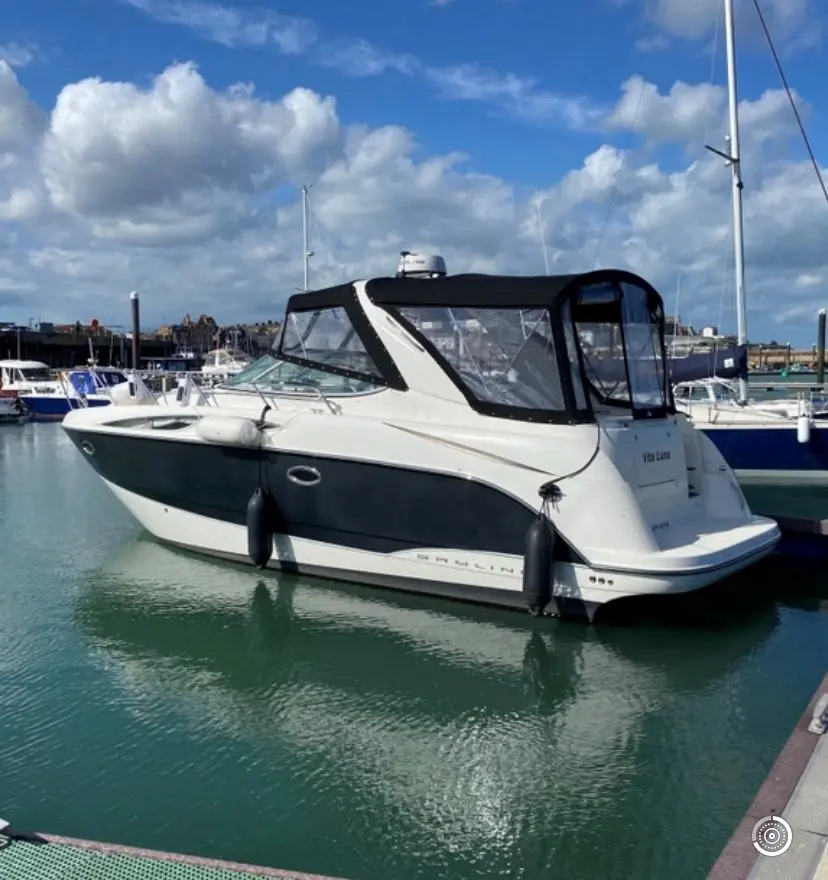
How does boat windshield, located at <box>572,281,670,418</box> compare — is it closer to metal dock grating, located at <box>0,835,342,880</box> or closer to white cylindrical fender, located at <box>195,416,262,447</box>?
white cylindrical fender, located at <box>195,416,262,447</box>

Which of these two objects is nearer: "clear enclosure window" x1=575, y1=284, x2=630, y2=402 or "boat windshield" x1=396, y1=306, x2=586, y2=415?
"boat windshield" x1=396, y1=306, x2=586, y2=415

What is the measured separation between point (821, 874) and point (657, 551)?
3925 millimetres

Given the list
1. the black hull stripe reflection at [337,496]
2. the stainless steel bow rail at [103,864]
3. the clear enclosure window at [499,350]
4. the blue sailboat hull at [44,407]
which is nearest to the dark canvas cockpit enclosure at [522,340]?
the clear enclosure window at [499,350]

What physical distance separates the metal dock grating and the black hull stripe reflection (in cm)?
440

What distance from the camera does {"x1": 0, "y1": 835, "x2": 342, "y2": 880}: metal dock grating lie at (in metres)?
3.53

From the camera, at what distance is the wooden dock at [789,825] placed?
3.42 m

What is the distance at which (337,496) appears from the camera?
834 cm

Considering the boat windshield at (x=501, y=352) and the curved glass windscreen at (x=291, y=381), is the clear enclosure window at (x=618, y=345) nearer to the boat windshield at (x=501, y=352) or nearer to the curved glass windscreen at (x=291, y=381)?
the boat windshield at (x=501, y=352)

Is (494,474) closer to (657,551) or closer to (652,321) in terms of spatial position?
(657,551)

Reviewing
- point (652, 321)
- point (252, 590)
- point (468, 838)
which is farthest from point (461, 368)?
point (468, 838)

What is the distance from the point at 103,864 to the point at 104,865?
0.4 inches

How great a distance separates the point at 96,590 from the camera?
8.89 metres

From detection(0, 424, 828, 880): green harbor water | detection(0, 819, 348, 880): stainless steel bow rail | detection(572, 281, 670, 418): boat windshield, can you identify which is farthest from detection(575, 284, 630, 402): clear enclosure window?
detection(0, 819, 348, 880): stainless steel bow rail

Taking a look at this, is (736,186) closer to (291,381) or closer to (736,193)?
(736,193)
